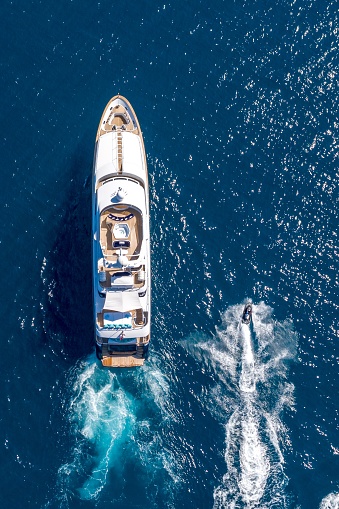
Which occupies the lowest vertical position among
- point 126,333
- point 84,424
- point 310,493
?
point 310,493

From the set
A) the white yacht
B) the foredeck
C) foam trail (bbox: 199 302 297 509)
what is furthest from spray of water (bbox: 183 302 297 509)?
the foredeck

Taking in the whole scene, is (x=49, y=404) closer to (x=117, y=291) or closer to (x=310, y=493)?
(x=117, y=291)

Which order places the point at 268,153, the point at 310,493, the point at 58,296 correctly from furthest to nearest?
the point at 268,153 < the point at 58,296 < the point at 310,493

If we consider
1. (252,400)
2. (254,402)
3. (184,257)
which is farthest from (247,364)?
(184,257)

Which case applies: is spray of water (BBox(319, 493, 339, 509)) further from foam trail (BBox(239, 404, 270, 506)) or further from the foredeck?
the foredeck

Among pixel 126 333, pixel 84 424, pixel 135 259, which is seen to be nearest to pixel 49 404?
pixel 84 424

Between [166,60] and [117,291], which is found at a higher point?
[166,60]

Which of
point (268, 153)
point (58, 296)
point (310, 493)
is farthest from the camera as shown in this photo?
point (268, 153)

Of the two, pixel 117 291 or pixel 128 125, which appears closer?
pixel 117 291
